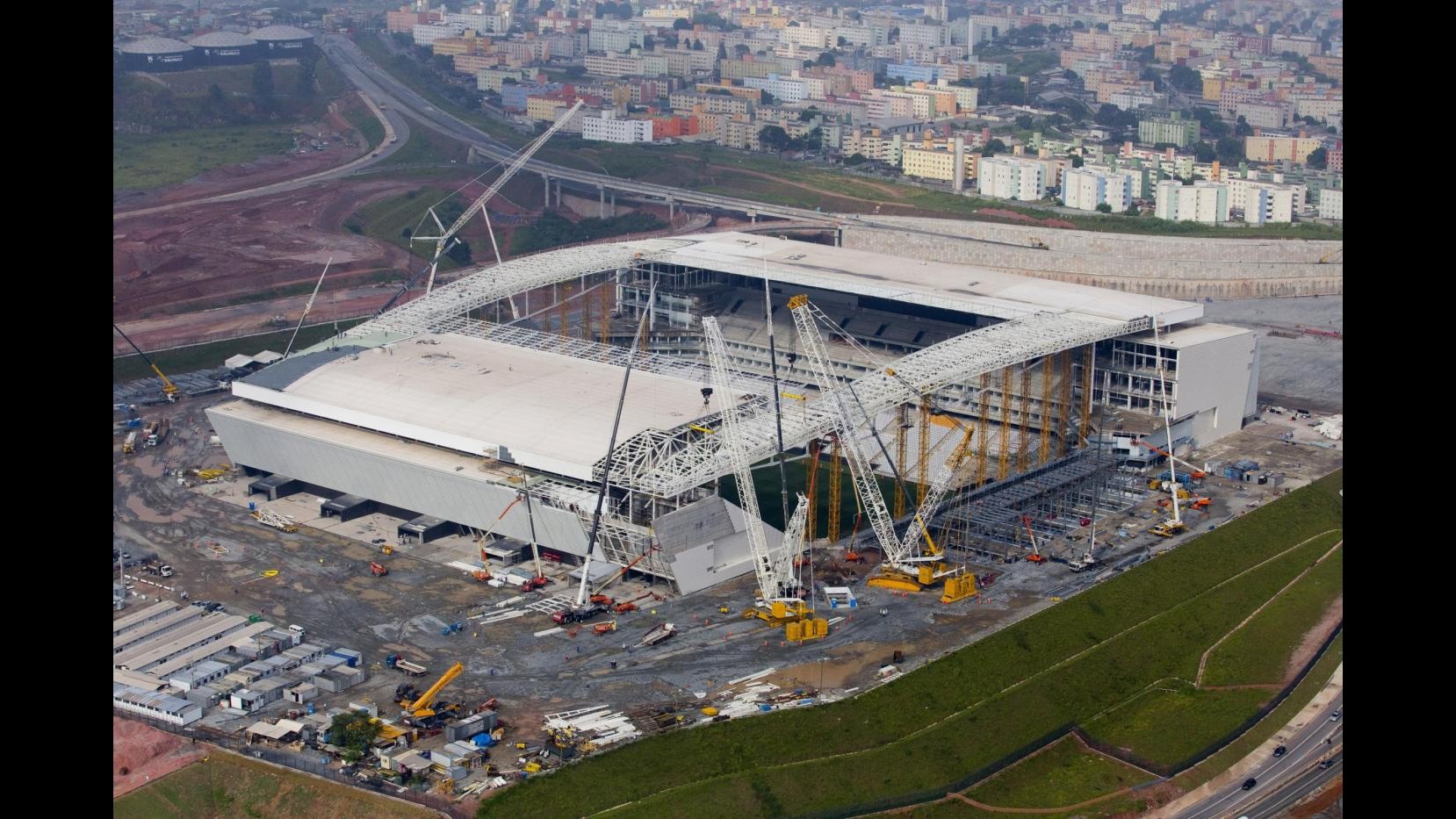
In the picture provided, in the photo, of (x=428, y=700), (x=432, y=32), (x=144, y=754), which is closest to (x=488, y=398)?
(x=428, y=700)

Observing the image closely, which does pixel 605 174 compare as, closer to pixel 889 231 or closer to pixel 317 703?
pixel 889 231

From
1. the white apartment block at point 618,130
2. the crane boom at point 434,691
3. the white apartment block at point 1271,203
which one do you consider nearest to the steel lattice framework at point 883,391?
the crane boom at point 434,691

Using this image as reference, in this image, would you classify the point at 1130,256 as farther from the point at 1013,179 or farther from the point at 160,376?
the point at 160,376

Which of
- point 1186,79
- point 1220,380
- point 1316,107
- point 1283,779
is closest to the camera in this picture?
point 1283,779

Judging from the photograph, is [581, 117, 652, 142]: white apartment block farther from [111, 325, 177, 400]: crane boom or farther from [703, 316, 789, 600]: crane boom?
[703, 316, 789, 600]: crane boom

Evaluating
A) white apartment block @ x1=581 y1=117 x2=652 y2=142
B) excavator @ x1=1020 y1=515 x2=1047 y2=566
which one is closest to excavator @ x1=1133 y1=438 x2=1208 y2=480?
excavator @ x1=1020 y1=515 x2=1047 y2=566

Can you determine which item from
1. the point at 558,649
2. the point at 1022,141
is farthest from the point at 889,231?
the point at 558,649

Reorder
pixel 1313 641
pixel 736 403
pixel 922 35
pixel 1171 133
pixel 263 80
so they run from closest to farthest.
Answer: pixel 1313 641
pixel 736 403
pixel 263 80
pixel 1171 133
pixel 922 35
